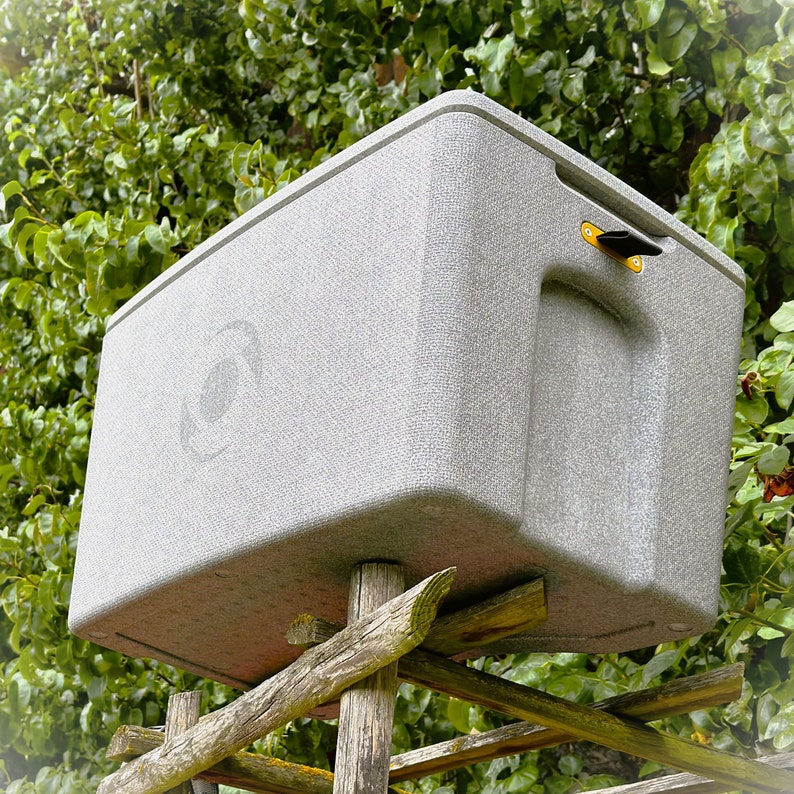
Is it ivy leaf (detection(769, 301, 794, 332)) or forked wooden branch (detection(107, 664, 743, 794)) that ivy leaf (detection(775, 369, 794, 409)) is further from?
forked wooden branch (detection(107, 664, 743, 794))

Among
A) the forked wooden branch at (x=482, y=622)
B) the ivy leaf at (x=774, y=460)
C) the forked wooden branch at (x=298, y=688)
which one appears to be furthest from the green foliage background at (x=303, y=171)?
the forked wooden branch at (x=298, y=688)

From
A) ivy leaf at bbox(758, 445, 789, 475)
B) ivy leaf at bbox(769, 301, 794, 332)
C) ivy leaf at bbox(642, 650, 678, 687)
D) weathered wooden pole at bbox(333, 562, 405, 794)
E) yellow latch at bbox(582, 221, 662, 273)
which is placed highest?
ivy leaf at bbox(769, 301, 794, 332)

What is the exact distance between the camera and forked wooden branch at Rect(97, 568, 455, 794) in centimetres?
103

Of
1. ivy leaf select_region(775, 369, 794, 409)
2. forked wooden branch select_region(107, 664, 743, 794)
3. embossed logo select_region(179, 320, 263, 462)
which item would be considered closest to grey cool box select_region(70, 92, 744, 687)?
embossed logo select_region(179, 320, 263, 462)

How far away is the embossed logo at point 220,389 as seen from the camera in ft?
3.90

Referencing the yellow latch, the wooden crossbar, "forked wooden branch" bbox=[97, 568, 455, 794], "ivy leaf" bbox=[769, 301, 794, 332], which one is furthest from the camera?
"ivy leaf" bbox=[769, 301, 794, 332]

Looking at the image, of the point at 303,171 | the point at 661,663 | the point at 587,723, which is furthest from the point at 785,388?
the point at 303,171

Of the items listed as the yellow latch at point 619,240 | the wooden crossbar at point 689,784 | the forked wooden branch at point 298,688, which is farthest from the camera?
the wooden crossbar at point 689,784

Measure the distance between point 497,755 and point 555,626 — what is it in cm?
37

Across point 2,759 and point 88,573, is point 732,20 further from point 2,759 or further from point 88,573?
point 2,759

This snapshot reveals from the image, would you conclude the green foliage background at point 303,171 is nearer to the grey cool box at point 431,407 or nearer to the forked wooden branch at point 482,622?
the grey cool box at point 431,407

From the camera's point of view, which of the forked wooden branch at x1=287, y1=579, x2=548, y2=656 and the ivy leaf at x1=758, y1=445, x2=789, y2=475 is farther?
the ivy leaf at x1=758, y1=445, x2=789, y2=475

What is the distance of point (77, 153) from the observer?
10.7ft

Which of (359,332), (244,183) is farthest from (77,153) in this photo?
(359,332)
